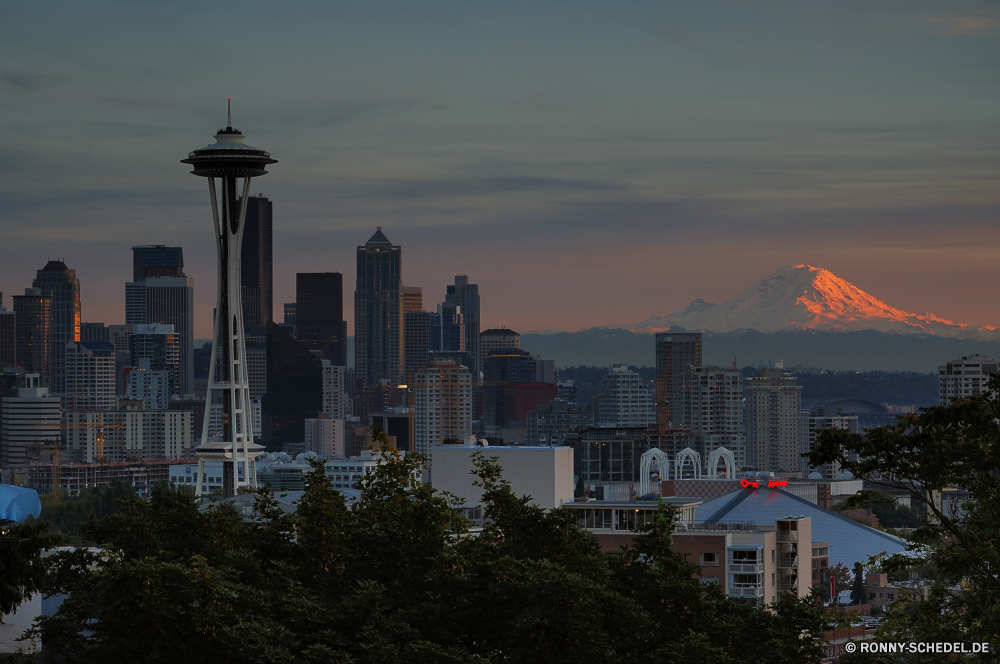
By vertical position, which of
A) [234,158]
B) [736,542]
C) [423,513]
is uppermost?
[234,158]

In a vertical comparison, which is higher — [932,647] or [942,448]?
[942,448]

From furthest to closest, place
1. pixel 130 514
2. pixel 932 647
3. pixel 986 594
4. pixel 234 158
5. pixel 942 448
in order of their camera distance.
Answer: pixel 234 158 → pixel 130 514 → pixel 932 647 → pixel 986 594 → pixel 942 448

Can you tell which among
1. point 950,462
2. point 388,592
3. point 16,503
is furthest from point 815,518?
point 950,462

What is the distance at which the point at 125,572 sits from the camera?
30250 mm

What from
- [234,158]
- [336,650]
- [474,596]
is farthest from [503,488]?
[234,158]

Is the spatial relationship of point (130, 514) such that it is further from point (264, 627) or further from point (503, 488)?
point (503, 488)

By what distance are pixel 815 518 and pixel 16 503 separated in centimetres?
10860

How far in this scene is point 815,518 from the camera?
156000 millimetres

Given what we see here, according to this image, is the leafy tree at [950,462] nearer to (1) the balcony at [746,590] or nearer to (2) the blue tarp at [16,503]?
(2) the blue tarp at [16,503]

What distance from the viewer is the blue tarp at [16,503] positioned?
201 feet

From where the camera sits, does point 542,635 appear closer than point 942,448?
No

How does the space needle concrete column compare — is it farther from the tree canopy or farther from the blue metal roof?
the tree canopy

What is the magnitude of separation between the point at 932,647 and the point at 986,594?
2.77 m

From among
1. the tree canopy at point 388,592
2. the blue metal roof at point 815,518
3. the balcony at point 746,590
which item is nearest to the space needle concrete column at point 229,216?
the blue metal roof at point 815,518
